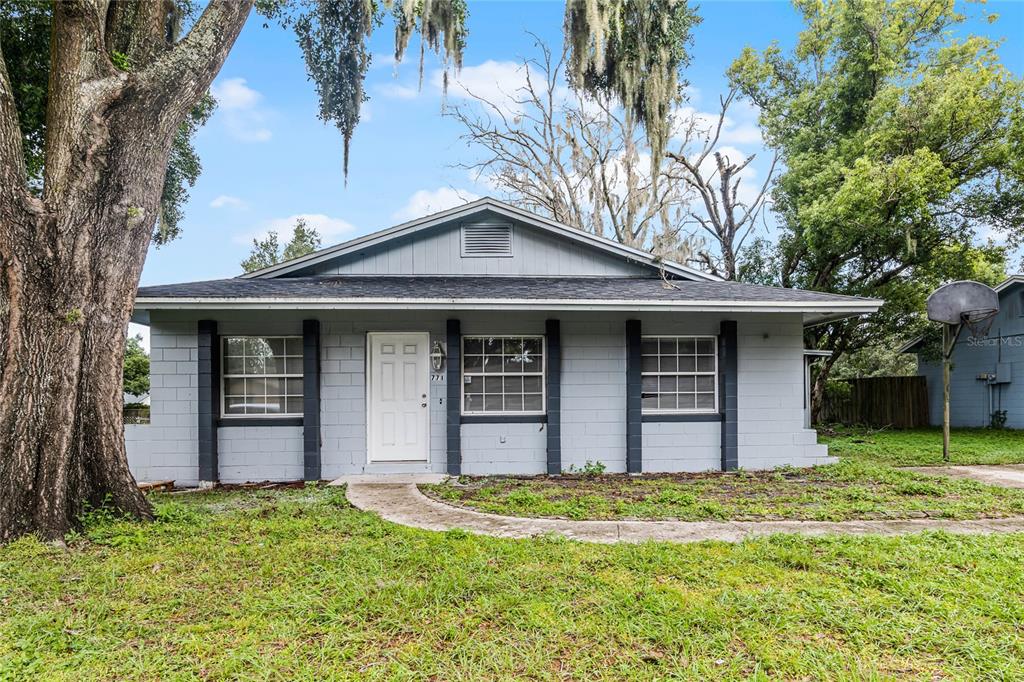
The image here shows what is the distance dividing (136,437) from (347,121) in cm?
624

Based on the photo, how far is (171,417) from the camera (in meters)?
7.48

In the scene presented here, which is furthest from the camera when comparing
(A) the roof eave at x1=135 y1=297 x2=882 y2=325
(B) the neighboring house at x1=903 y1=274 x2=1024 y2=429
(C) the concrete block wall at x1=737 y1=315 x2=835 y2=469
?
(B) the neighboring house at x1=903 y1=274 x2=1024 y2=429

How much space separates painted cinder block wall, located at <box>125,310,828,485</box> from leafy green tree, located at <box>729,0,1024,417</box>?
582cm

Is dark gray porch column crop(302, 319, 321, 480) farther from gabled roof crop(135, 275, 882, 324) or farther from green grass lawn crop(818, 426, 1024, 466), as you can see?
→ green grass lawn crop(818, 426, 1024, 466)

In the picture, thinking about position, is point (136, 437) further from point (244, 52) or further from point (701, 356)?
point (244, 52)

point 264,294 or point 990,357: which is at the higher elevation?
point 264,294

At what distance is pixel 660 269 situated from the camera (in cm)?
897

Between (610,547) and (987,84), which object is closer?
(610,547)

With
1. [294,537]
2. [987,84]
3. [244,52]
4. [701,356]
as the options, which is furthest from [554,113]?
[294,537]

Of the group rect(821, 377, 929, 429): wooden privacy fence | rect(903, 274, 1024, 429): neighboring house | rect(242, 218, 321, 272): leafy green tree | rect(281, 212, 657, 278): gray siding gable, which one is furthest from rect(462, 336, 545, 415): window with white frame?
rect(242, 218, 321, 272): leafy green tree

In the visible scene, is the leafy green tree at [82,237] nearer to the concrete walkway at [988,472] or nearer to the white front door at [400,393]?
the white front door at [400,393]

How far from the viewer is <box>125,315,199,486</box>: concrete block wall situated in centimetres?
746

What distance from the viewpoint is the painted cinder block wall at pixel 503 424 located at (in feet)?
24.6

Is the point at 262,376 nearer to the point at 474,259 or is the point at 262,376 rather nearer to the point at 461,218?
the point at 474,259
